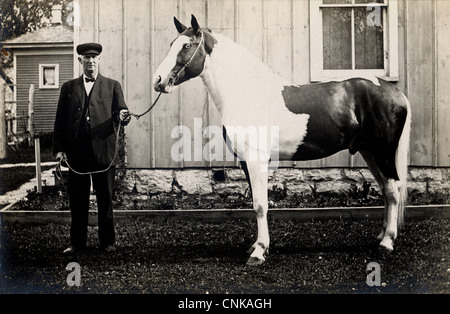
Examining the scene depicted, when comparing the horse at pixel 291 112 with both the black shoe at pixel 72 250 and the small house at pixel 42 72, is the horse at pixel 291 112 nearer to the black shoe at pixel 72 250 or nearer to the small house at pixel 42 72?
the small house at pixel 42 72

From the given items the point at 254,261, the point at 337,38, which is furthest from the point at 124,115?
the point at 337,38

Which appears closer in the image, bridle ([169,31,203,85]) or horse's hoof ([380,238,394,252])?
bridle ([169,31,203,85])

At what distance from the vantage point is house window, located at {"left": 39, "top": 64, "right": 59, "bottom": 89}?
2.82 metres

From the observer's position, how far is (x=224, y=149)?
2924 mm

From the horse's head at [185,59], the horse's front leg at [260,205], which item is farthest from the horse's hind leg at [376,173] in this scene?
the horse's head at [185,59]

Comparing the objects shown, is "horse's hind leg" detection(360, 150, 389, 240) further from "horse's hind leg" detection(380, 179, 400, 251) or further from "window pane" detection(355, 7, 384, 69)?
"window pane" detection(355, 7, 384, 69)

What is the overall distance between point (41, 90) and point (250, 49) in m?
1.41

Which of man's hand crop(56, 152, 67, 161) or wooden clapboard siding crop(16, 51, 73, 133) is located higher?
wooden clapboard siding crop(16, 51, 73, 133)

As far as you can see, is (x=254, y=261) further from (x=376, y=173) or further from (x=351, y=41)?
(x=351, y=41)

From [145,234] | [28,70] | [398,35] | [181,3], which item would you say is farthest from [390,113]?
[28,70]

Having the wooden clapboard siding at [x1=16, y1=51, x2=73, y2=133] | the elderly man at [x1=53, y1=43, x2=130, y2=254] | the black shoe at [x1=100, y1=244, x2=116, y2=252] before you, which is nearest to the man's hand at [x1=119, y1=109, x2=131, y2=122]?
the elderly man at [x1=53, y1=43, x2=130, y2=254]

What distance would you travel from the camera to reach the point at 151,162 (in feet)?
10.00

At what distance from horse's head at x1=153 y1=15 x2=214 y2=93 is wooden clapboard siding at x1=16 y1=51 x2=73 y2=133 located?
64cm
